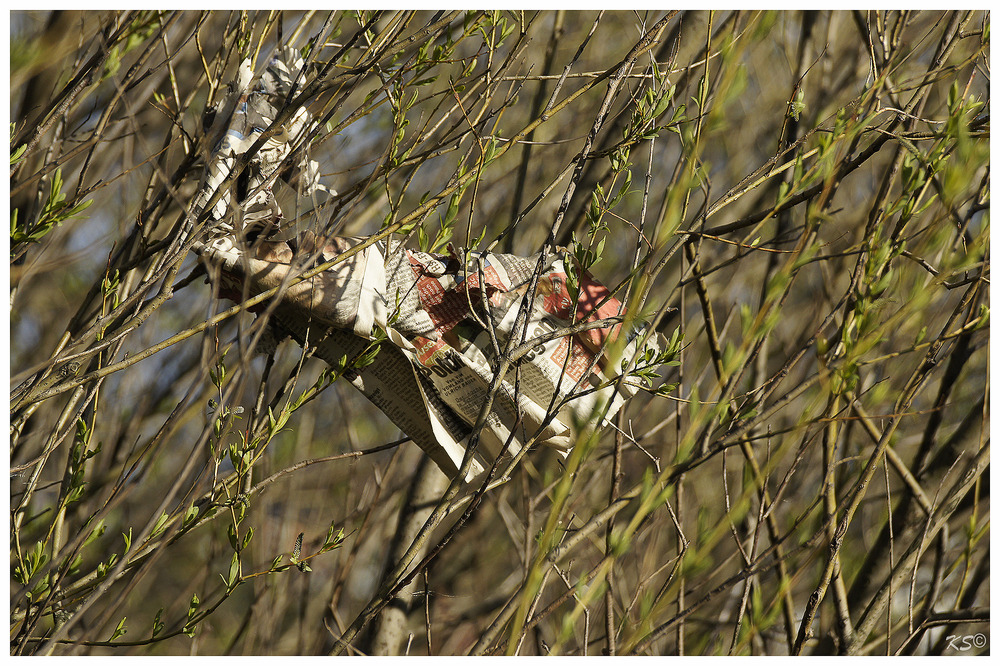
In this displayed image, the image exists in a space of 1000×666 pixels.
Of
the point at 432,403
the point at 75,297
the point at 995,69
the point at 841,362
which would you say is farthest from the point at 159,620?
the point at 75,297

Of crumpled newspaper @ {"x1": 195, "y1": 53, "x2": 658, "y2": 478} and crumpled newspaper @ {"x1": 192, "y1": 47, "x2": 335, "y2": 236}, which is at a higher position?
crumpled newspaper @ {"x1": 192, "y1": 47, "x2": 335, "y2": 236}

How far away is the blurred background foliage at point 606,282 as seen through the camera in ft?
3.27

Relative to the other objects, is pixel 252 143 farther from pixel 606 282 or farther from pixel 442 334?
pixel 606 282

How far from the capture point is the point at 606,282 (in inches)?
123

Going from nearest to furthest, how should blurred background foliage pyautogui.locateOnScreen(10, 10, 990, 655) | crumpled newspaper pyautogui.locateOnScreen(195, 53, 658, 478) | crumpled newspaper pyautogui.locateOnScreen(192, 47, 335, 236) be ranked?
blurred background foliage pyautogui.locateOnScreen(10, 10, 990, 655) → crumpled newspaper pyautogui.locateOnScreen(192, 47, 335, 236) → crumpled newspaper pyautogui.locateOnScreen(195, 53, 658, 478)

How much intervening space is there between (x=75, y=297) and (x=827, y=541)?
3118mm

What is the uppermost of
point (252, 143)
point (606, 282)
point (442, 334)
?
point (606, 282)

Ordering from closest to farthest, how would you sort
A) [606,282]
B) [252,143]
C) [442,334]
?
[252,143]
[442,334]
[606,282]

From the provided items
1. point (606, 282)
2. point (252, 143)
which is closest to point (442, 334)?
point (252, 143)

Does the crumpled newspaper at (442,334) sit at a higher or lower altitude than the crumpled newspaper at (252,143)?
lower

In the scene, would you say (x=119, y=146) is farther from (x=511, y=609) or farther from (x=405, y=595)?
(x=511, y=609)

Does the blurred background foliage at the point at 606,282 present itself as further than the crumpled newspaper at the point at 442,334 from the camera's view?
No

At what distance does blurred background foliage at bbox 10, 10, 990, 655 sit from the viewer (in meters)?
1.00

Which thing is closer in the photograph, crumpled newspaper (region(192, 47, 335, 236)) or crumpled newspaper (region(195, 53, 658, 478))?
crumpled newspaper (region(192, 47, 335, 236))
